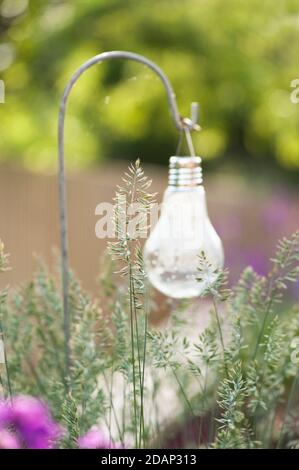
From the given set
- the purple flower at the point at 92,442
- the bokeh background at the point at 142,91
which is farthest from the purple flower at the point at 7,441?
the bokeh background at the point at 142,91

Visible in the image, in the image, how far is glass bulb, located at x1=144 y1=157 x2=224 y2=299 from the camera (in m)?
1.29

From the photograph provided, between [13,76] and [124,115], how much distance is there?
184 centimetres

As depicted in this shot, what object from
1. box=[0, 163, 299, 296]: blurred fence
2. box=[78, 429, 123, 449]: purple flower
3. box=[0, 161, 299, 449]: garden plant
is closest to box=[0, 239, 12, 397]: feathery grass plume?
box=[0, 161, 299, 449]: garden plant

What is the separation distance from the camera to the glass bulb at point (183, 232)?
1.29 metres

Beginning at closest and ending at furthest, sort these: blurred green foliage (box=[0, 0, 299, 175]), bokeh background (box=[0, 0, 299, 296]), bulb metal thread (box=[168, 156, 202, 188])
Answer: bulb metal thread (box=[168, 156, 202, 188])
bokeh background (box=[0, 0, 299, 296])
blurred green foliage (box=[0, 0, 299, 175])

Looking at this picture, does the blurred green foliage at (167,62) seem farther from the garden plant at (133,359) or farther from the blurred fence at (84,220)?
the garden plant at (133,359)

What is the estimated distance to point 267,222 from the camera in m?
6.03

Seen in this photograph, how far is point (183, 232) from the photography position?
1.31 m

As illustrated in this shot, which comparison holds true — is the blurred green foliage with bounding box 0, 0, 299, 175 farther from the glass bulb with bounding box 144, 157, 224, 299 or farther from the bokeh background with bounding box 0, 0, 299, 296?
the glass bulb with bounding box 144, 157, 224, 299

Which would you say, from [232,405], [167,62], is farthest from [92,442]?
[167,62]

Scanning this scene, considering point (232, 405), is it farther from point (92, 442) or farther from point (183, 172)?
point (183, 172)

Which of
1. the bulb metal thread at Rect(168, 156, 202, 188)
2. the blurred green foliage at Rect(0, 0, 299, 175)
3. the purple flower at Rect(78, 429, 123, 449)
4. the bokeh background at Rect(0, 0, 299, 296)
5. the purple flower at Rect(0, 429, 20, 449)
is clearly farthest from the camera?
the blurred green foliage at Rect(0, 0, 299, 175)

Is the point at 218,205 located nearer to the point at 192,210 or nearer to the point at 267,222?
the point at 267,222

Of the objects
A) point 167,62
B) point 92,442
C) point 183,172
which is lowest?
point 92,442
